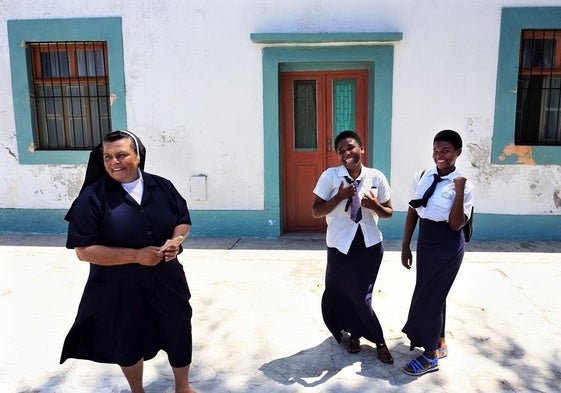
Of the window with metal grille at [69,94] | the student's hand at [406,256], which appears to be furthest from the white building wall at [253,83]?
the student's hand at [406,256]

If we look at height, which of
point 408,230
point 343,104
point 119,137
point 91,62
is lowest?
point 408,230

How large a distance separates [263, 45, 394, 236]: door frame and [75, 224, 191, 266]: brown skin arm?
12.5 ft

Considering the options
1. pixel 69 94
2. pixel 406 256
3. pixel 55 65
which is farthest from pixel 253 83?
pixel 406 256

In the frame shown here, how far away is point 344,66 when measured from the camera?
19.3ft

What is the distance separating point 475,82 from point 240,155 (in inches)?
118

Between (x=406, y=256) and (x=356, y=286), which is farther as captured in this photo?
(x=406, y=256)

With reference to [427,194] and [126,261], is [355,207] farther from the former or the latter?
[126,261]

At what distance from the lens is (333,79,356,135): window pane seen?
604 cm

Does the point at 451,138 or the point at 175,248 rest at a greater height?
the point at 451,138

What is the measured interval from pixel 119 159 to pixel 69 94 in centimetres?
462

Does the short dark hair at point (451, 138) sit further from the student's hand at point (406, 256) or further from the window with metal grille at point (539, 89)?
the window with metal grille at point (539, 89)

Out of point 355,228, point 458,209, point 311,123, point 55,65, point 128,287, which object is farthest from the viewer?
point 55,65

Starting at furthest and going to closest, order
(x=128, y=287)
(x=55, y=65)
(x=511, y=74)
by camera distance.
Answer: (x=55, y=65) < (x=511, y=74) < (x=128, y=287)

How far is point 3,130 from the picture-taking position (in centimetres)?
629
